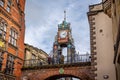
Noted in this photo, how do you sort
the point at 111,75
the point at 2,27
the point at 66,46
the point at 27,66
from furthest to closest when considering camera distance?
the point at 66,46
the point at 27,66
the point at 2,27
the point at 111,75

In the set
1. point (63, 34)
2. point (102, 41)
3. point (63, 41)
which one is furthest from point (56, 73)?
point (63, 34)

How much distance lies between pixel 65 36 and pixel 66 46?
157 centimetres

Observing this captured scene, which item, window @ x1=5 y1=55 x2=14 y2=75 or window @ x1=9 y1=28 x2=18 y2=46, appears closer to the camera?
window @ x1=5 y1=55 x2=14 y2=75

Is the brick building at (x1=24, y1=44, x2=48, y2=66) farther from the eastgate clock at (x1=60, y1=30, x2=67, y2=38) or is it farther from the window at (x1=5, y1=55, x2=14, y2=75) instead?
the eastgate clock at (x1=60, y1=30, x2=67, y2=38)

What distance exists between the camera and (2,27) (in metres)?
19.5

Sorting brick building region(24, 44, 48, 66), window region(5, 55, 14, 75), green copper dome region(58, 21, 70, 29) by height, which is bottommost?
window region(5, 55, 14, 75)

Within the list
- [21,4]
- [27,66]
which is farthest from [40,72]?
[21,4]

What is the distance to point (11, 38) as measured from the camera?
21016 mm

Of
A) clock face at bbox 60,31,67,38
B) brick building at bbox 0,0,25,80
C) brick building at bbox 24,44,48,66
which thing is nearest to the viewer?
brick building at bbox 0,0,25,80

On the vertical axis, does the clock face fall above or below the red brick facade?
above

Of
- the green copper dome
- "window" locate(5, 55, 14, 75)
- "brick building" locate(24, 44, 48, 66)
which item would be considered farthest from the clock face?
"window" locate(5, 55, 14, 75)

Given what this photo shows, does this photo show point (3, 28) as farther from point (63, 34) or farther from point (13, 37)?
point (63, 34)

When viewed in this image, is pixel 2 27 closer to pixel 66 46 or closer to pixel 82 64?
pixel 82 64

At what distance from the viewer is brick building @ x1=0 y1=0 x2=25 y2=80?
19263 millimetres
